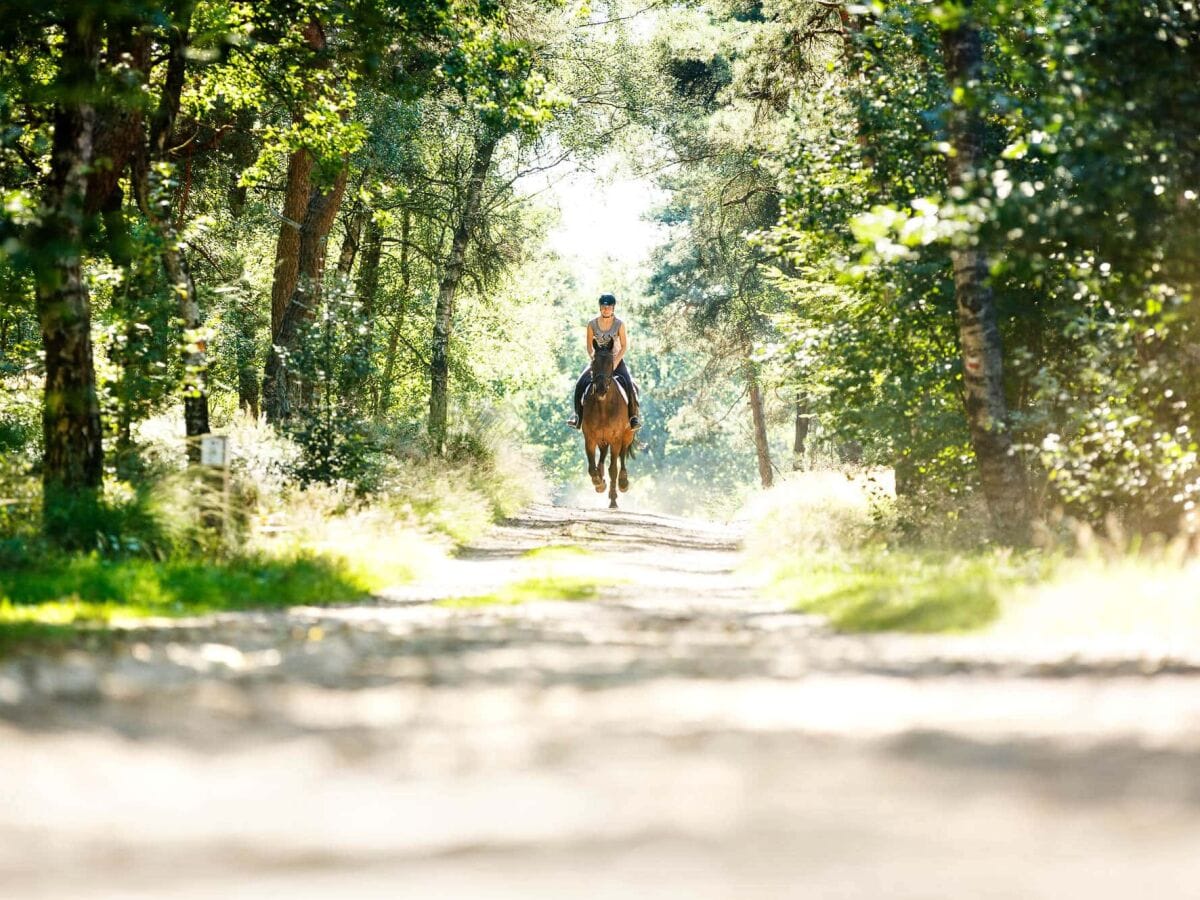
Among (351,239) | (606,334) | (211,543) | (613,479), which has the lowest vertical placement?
(211,543)

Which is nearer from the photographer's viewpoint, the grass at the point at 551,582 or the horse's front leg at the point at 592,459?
the grass at the point at 551,582

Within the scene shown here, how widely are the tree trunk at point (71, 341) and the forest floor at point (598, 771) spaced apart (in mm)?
5750

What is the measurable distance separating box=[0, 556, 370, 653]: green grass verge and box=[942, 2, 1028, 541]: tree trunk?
21.9ft

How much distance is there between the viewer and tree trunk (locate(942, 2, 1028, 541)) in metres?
14.1

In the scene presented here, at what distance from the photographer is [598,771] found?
414 cm

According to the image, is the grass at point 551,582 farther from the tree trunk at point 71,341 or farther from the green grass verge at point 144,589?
the tree trunk at point 71,341

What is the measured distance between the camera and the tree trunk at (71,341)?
12617mm

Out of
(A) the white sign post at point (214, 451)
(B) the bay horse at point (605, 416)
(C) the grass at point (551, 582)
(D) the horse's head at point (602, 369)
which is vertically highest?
(D) the horse's head at point (602, 369)

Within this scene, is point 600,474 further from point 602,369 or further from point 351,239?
point 351,239

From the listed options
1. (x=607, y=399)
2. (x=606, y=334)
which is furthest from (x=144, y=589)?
(x=607, y=399)

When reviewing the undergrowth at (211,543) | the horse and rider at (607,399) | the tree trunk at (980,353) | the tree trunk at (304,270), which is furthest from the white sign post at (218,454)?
the horse and rider at (607,399)

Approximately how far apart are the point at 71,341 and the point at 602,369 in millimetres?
14467

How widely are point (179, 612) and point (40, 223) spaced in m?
4.09

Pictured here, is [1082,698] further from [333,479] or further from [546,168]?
[546,168]
